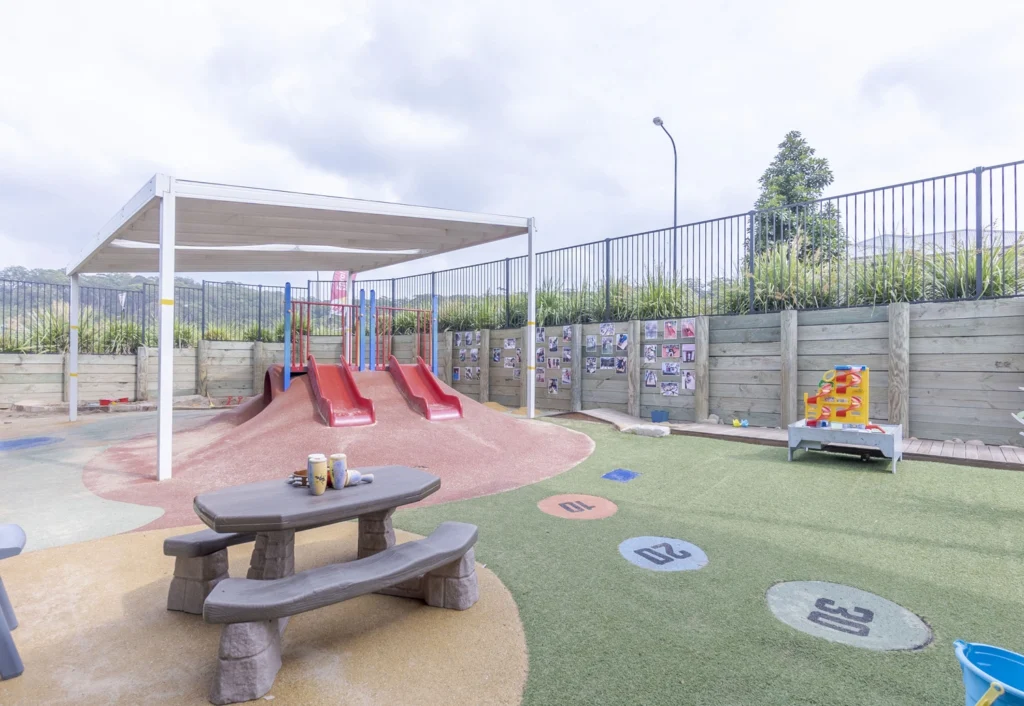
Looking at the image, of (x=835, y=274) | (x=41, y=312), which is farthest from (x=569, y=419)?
(x=41, y=312)

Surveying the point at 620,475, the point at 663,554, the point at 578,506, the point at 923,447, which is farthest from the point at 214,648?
the point at 923,447

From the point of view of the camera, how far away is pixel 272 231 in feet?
25.2

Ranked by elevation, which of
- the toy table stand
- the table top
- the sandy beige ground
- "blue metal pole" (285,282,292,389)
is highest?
"blue metal pole" (285,282,292,389)

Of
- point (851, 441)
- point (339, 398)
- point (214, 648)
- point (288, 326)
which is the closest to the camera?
point (214, 648)

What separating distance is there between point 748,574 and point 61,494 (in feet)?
19.6

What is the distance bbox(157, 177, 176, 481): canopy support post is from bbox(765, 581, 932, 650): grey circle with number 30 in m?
5.52

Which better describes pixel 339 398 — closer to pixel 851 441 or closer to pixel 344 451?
pixel 344 451

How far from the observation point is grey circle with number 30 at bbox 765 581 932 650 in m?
2.25

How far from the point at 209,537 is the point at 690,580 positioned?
8.64ft

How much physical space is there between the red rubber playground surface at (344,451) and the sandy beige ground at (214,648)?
1.23 meters

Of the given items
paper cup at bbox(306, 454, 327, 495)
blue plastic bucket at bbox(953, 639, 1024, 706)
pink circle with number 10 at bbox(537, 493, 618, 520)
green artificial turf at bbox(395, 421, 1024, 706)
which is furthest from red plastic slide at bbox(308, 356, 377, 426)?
blue plastic bucket at bbox(953, 639, 1024, 706)

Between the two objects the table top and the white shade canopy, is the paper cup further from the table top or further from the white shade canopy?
the white shade canopy

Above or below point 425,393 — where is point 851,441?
below

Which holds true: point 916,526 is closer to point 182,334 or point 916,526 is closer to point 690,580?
point 690,580
